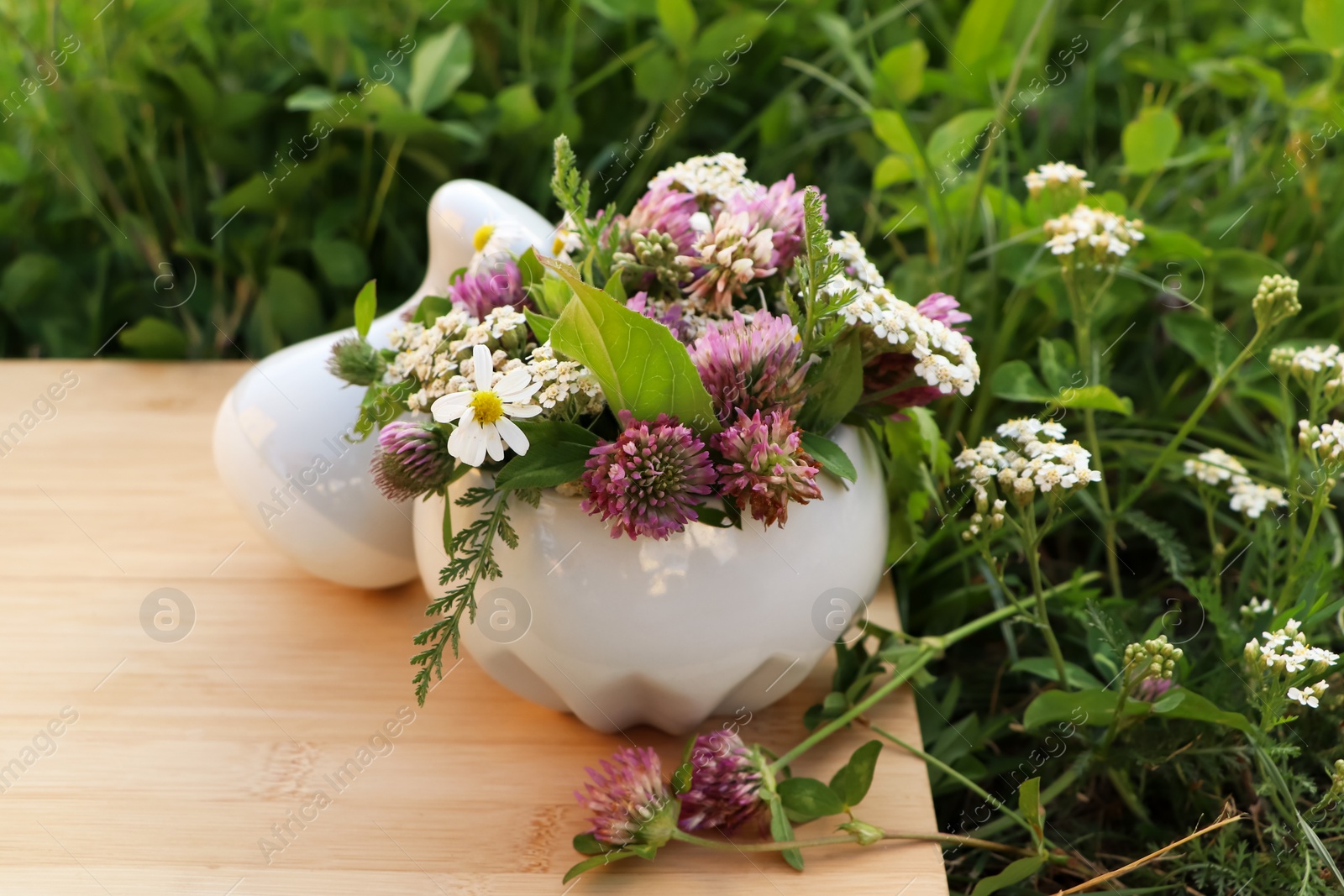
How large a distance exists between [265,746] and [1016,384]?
53 cm

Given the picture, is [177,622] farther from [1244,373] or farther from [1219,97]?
[1219,97]

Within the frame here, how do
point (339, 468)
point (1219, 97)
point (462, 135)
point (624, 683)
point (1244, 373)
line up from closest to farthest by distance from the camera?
point (624, 683) → point (339, 468) → point (1244, 373) → point (462, 135) → point (1219, 97)

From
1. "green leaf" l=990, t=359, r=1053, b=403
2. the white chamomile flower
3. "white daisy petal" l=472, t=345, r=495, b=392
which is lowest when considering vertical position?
"green leaf" l=990, t=359, r=1053, b=403

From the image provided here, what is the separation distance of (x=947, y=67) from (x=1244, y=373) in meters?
0.53

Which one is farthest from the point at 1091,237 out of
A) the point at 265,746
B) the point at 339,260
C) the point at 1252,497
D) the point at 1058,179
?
the point at 339,260

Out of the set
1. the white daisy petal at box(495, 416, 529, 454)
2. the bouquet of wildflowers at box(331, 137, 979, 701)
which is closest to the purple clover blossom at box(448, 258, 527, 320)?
the bouquet of wildflowers at box(331, 137, 979, 701)

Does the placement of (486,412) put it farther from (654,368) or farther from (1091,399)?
(1091,399)

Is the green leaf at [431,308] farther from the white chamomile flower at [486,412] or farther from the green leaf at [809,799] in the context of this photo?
the green leaf at [809,799]

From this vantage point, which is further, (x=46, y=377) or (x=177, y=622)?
(x=46, y=377)

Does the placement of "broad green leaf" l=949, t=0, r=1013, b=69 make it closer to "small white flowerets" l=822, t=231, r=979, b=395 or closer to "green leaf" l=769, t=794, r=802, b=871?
"small white flowerets" l=822, t=231, r=979, b=395

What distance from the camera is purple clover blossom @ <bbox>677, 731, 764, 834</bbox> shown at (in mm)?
515

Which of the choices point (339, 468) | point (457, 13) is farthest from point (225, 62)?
point (339, 468)

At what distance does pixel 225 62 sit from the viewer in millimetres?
1104

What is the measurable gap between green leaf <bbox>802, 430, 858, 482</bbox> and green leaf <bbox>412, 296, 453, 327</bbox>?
0.71ft
